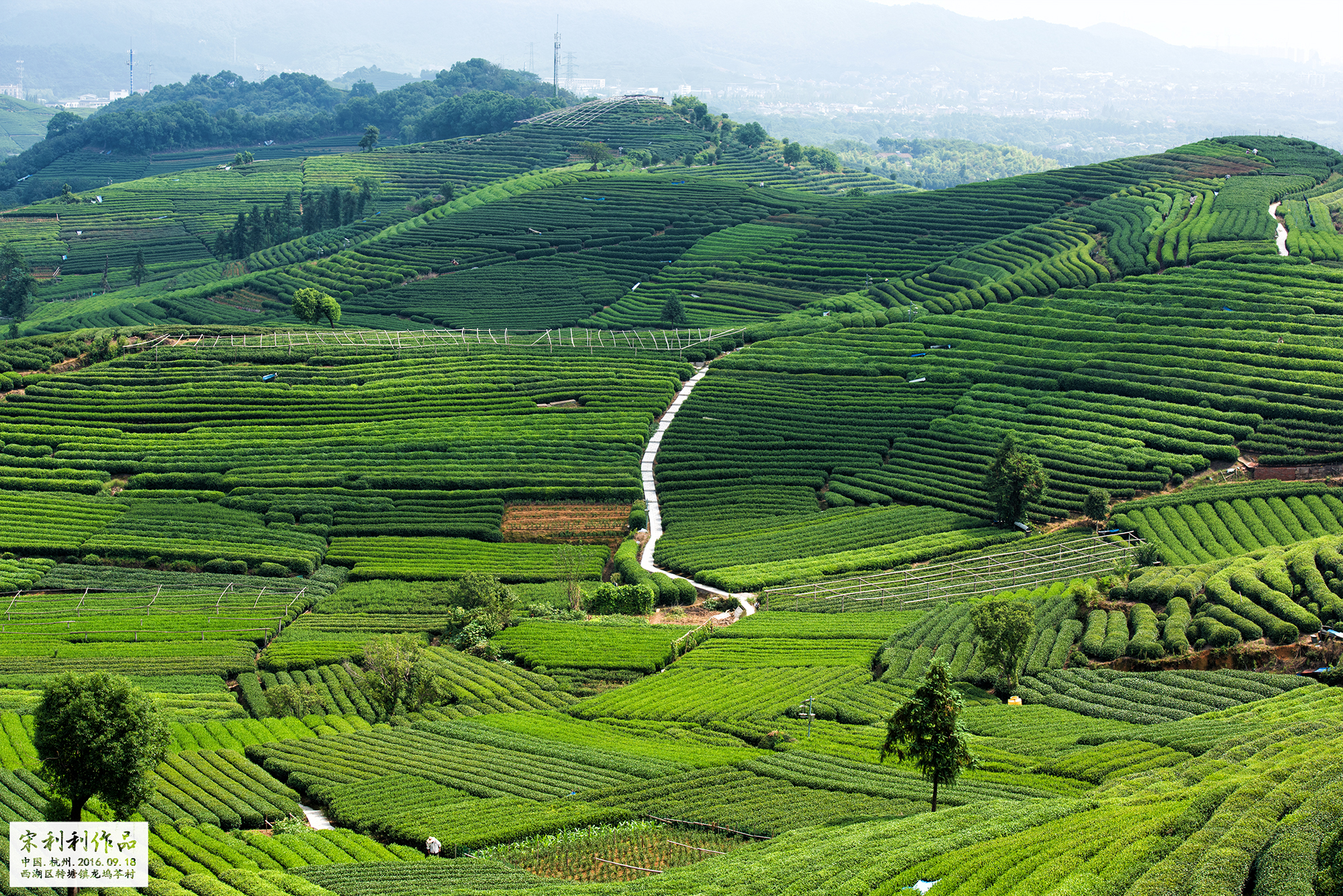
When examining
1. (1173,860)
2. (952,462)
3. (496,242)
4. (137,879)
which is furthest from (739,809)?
(496,242)

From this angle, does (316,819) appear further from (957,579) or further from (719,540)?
(957,579)

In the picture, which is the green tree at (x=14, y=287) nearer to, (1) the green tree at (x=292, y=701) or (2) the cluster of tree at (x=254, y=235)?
(2) the cluster of tree at (x=254, y=235)

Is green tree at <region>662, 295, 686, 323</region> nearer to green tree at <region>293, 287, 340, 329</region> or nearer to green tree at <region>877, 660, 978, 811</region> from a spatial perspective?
green tree at <region>293, 287, 340, 329</region>

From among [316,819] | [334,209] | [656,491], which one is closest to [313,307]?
[656,491]

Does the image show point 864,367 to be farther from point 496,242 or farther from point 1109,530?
point 496,242

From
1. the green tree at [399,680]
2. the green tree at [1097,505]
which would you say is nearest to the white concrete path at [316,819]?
the green tree at [399,680]
